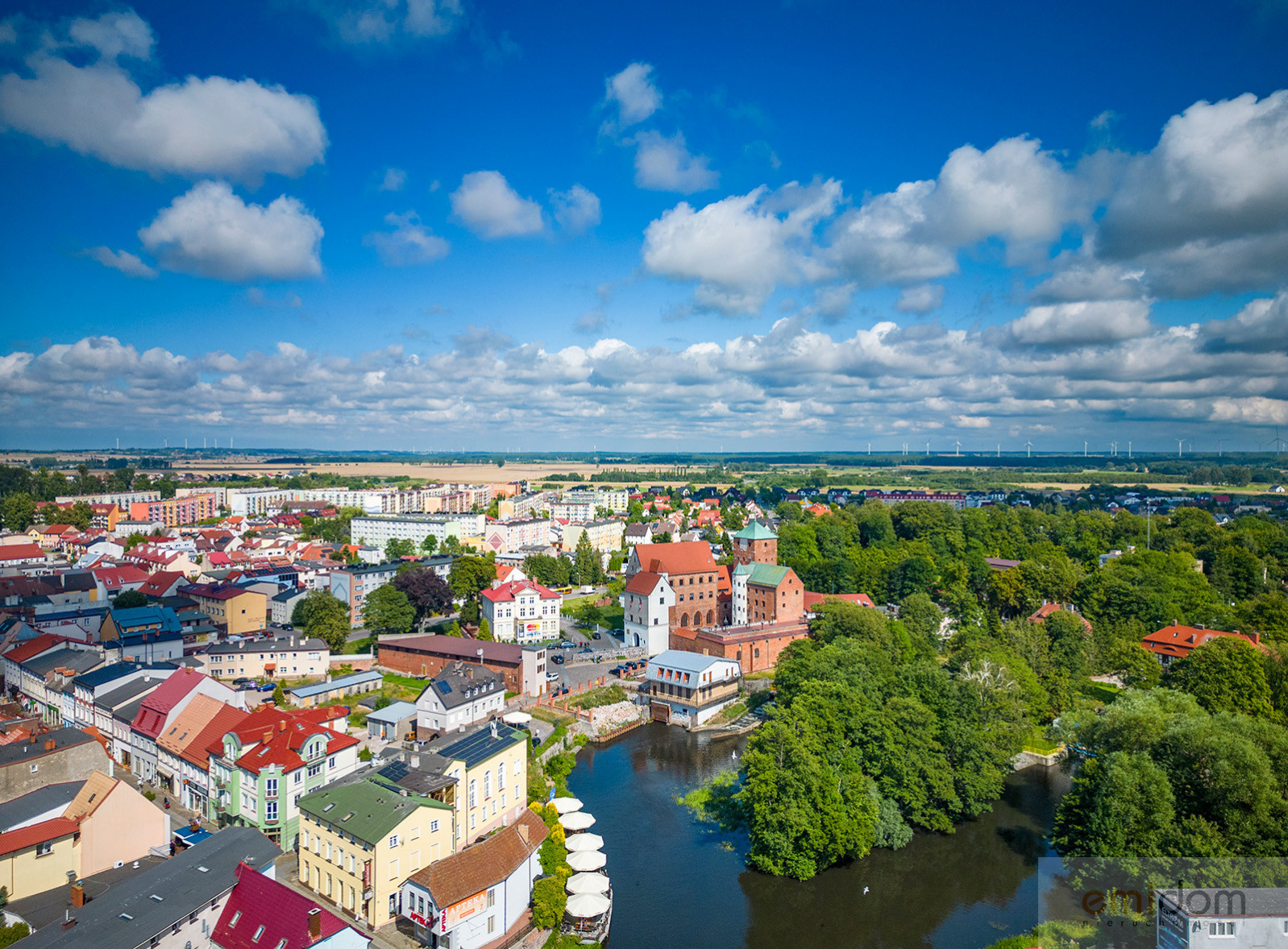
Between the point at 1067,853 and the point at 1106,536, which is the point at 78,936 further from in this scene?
the point at 1106,536

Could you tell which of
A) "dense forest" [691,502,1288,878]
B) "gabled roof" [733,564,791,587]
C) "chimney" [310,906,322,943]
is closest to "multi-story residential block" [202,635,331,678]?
"dense forest" [691,502,1288,878]

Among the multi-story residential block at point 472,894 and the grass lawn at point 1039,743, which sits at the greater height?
the multi-story residential block at point 472,894

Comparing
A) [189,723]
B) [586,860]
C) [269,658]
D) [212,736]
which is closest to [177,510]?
[269,658]

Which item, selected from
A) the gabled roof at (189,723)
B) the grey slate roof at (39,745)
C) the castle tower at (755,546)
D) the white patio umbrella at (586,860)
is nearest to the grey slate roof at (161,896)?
the gabled roof at (189,723)

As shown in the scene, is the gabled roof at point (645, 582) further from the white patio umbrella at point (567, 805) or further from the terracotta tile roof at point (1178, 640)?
the terracotta tile roof at point (1178, 640)

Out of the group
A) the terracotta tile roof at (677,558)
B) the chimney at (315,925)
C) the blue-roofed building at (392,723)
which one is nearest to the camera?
the chimney at (315,925)

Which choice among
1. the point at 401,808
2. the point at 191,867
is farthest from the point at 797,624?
the point at 191,867
